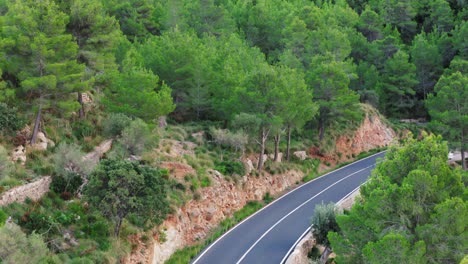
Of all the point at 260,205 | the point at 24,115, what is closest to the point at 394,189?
the point at 260,205

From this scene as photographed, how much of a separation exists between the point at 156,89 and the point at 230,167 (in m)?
9.86

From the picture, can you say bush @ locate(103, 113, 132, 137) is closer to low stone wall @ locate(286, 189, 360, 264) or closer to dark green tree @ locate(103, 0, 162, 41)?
low stone wall @ locate(286, 189, 360, 264)

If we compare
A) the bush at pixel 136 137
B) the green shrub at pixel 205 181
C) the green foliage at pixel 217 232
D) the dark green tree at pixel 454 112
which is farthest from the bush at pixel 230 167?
the dark green tree at pixel 454 112

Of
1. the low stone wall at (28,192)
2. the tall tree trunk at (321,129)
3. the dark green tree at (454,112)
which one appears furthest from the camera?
the tall tree trunk at (321,129)

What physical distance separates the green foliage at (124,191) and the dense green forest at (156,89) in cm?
7

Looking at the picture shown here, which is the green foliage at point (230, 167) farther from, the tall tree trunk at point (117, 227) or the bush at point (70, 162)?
the tall tree trunk at point (117, 227)

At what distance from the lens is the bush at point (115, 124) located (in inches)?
1348

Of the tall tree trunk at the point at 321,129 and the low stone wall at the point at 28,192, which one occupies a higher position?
the low stone wall at the point at 28,192

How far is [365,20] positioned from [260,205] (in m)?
47.4

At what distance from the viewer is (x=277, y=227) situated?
35750 millimetres

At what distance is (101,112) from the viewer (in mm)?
39344

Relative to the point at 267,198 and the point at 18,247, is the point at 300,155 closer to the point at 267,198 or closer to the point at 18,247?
the point at 267,198

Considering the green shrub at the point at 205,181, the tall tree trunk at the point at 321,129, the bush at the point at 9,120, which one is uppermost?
the bush at the point at 9,120

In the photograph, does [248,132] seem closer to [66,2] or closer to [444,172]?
[66,2]
